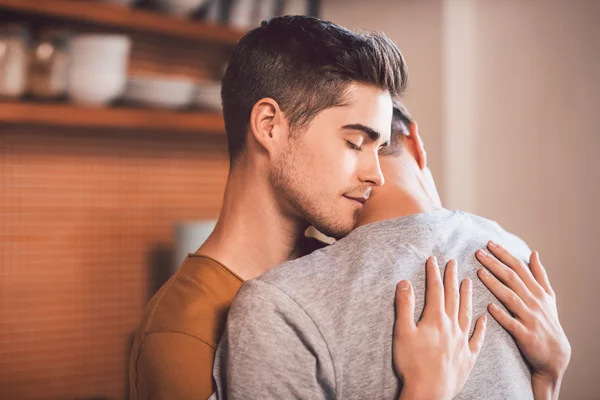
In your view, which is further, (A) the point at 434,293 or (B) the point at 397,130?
(B) the point at 397,130

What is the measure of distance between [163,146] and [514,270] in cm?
185

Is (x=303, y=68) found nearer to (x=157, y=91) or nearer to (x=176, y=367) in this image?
(x=176, y=367)

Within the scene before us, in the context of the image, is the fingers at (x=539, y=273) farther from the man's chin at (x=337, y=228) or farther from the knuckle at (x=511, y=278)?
the man's chin at (x=337, y=228)

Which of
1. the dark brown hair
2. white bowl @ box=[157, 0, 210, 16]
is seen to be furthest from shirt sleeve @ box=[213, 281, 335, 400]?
white bowl @ box=[157, 0, 210, 16]

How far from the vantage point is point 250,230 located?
1.23 metres

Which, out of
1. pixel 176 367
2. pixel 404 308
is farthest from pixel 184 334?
pixel 404 308

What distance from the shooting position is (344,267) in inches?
35.5

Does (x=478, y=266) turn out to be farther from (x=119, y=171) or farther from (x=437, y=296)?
(x=119, y=171)

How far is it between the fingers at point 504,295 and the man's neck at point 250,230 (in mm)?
407

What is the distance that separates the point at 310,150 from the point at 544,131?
1473 mm

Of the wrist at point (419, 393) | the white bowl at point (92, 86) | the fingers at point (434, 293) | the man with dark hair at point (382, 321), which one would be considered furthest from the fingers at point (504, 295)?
the white bowl at point (92, 86)

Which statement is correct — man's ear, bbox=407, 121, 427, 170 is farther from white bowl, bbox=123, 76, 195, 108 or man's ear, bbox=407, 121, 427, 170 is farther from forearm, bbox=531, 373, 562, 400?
white bowl, bbox=123, 76, 195, 108

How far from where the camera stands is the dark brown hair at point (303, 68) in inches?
46.0

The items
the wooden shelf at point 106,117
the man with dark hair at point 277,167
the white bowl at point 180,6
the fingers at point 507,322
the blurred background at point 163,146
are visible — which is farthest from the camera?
the white bowl at point 180,6
